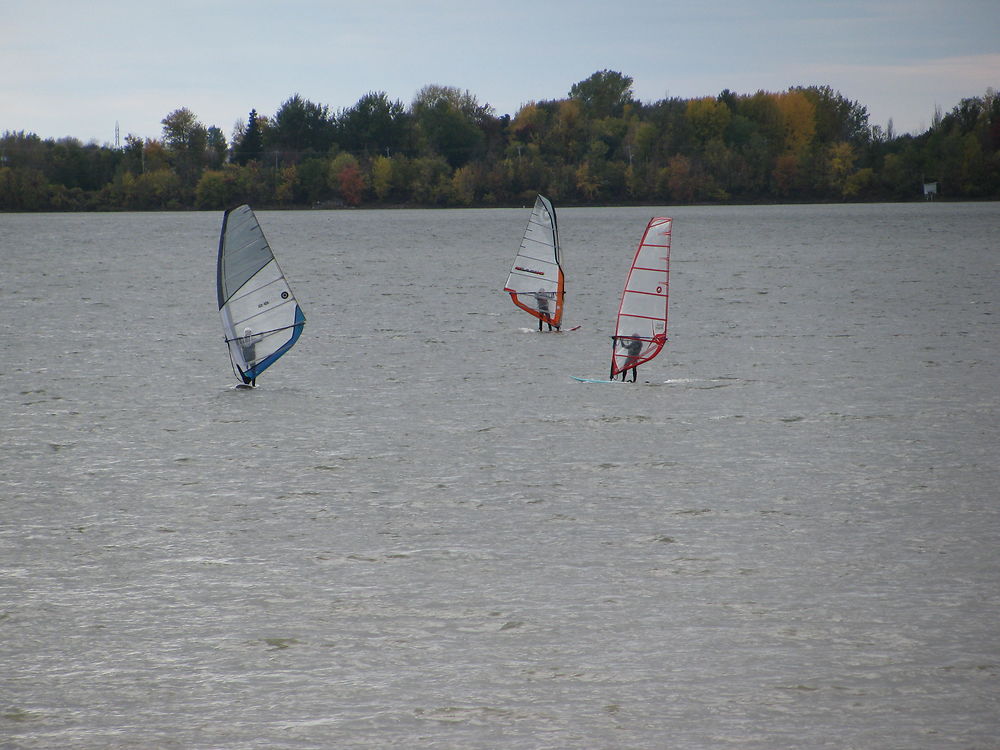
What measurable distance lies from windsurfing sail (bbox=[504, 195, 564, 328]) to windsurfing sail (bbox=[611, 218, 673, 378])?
592 cm

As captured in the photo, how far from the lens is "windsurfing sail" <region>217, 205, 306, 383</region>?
64.4ft

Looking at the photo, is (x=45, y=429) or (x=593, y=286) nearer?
(x=45, y=429)

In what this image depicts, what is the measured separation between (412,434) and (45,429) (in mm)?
5313

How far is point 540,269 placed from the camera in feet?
89.9

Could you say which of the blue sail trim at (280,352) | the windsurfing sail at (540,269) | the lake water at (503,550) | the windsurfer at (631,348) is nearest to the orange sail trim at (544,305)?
the windsurfing sail at (540,269)

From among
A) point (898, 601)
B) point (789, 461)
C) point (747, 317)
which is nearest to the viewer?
point (898, 601)

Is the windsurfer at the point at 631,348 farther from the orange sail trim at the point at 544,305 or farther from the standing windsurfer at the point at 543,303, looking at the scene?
the orange sail trim at the point at 544,305

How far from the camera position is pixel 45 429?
16.6 m

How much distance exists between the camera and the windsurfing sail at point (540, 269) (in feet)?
87.0

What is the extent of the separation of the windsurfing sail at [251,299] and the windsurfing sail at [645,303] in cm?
558

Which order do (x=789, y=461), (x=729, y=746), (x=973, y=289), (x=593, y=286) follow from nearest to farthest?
1. (x=729, y=746)
2. (x=789, y=461)
3. (x=973, y=289)
4. (x=593, y=286)

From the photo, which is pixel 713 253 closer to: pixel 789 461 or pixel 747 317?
pixel 747 317

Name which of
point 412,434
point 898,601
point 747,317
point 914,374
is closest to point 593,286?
point 747,317

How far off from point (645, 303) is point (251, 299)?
265 inches
